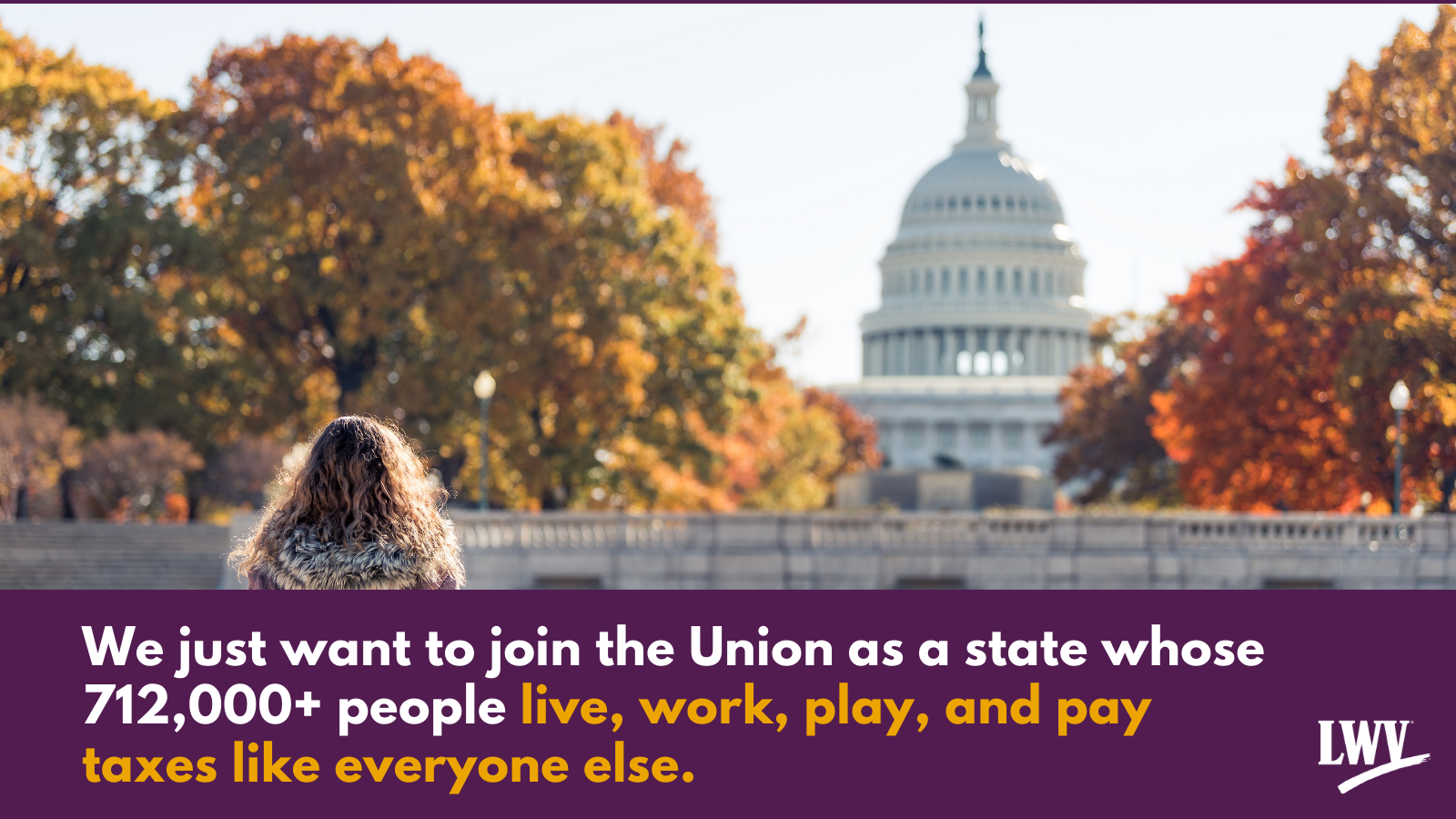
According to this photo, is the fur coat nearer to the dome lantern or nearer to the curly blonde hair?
the curly blonde hair

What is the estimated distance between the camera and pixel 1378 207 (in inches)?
1572

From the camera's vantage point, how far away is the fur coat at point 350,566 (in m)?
7.04

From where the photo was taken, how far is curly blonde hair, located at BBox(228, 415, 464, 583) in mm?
7023

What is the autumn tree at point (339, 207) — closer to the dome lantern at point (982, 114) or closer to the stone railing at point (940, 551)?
the stone railing at point (940, 551)

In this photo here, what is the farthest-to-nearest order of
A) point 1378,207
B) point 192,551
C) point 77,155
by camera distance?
point 77,155 < point 1378,207 < point 192,551
